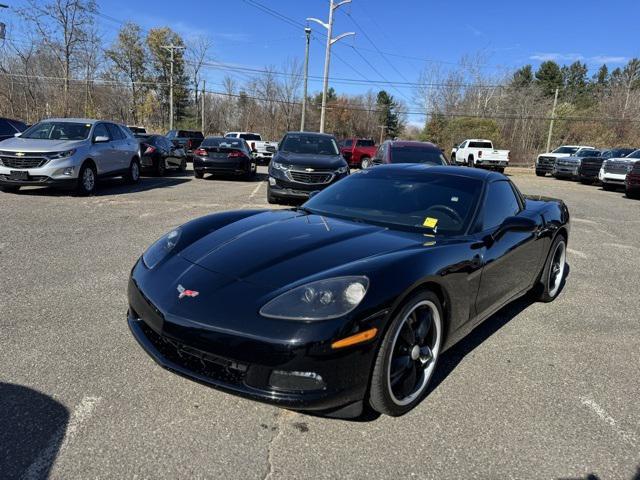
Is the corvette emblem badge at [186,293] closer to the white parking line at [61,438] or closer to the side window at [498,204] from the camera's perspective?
the white parking line at [61,438]

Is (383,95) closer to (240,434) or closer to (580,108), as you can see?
(580,108)

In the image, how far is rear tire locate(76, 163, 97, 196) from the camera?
1031cm

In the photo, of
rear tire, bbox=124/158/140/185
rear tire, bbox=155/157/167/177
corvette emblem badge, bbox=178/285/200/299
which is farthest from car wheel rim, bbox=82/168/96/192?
corvette emblem badge, bbox=178/285/200/299

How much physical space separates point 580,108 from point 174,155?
207 feet

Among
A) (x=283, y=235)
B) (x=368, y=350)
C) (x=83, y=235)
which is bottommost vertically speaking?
(x=83, y=235)

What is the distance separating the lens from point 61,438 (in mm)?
2322

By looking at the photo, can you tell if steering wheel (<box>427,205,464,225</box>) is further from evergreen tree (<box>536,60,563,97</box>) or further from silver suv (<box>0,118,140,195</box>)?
evergreen tree (<box>536,60,563,97</box>)

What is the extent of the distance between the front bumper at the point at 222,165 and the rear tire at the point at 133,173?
240cm

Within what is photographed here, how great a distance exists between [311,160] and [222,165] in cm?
552

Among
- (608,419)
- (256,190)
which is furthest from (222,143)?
(608,419)

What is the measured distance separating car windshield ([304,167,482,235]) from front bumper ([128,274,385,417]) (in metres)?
1.36

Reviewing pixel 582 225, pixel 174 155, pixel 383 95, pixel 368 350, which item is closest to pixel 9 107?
pixel 174 155

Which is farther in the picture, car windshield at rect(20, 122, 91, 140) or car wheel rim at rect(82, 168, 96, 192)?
car windshield at rect(20, 122, 91, 140)

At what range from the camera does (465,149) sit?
2888 cm
